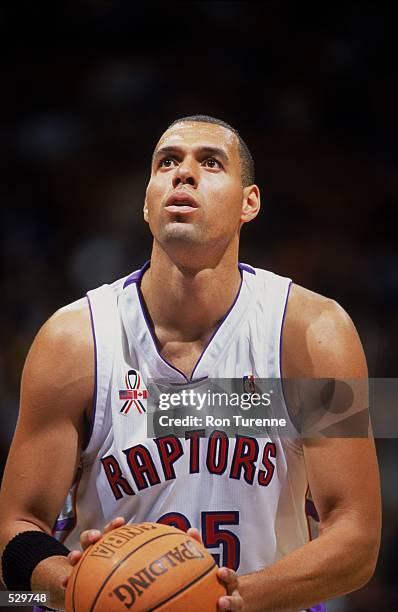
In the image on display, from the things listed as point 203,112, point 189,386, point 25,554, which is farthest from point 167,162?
point 203,112

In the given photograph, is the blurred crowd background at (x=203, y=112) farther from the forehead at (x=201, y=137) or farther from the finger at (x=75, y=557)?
the finger at (x=75, y=557)

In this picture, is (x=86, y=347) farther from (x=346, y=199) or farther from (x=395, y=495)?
(x=346, y=199)

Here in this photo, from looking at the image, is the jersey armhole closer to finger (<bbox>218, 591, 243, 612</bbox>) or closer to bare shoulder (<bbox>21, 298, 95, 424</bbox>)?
bare shoulder (<bbox>21, 298, 95, 424</bbox>)

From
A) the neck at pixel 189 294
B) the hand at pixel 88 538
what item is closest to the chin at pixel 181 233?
the neck at pixel 189 294

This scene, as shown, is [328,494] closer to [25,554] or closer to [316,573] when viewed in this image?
[316,573]

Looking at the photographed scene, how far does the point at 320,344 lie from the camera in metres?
3.13

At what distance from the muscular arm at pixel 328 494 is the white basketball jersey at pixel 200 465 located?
0.35 feet

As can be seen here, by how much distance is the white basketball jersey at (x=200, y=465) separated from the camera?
10.4ft

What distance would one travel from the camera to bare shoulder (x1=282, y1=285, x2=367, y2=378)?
10.2ft

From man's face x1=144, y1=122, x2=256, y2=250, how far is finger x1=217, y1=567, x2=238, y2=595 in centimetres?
115

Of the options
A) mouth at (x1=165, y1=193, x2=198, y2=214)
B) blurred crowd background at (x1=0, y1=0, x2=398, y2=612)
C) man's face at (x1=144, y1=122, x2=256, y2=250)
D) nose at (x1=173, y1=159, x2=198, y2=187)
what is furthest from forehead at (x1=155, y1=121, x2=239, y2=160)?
blurred crowd background at (x1=0, y1=0, x2=398, y2=612)

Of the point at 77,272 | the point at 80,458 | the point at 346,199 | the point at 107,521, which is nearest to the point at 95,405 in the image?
the point at 80,458

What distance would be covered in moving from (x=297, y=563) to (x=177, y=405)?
0.74 metres

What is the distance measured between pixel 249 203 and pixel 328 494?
1162mm
